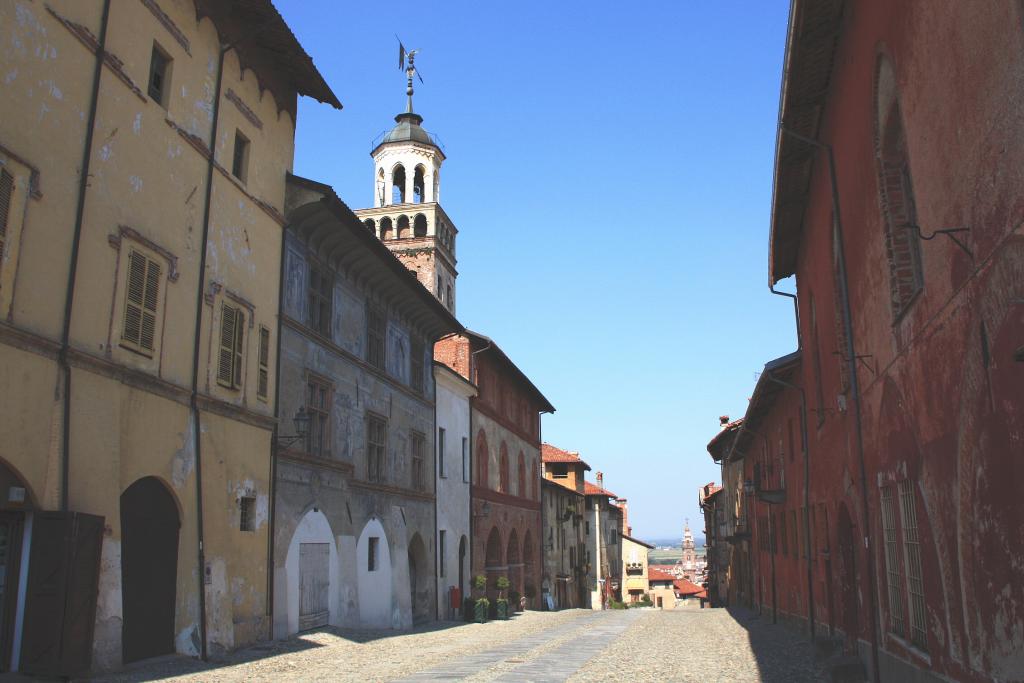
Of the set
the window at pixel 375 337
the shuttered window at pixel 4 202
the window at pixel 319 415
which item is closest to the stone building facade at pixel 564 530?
the window at pixel 375 337

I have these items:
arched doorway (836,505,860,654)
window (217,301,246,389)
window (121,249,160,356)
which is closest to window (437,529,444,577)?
window (217,301,246,389)

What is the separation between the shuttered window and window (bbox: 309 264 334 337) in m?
9.08

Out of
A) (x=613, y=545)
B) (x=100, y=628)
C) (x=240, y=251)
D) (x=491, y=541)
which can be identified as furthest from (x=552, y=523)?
(x=100, y=628)

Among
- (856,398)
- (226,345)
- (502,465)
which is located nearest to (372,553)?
(226,345)

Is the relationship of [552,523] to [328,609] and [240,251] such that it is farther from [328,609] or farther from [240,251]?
[240,251]

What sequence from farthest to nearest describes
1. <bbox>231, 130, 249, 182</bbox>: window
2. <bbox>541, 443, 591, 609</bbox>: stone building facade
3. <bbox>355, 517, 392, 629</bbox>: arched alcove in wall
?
<bbox>541, 443, 591, 609</bbox>: stone building facade
<bbox>355, 517, 392, 629</bbox>: arched alcove in wall
<bbox>231, 130, 249, 182</bbox>: window

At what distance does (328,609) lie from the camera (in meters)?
18.1

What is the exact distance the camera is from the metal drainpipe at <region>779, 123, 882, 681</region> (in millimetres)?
11578

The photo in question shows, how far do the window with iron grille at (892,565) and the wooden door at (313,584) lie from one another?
1107 cm

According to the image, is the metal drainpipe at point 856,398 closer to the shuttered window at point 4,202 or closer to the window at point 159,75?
the window at point 159,75

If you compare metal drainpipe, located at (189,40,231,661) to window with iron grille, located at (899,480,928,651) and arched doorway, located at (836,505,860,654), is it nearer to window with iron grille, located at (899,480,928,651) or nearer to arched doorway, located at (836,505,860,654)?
window with iron grille, located at (899,480,928,651)

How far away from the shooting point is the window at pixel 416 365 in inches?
1006

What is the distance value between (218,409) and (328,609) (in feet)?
20.2

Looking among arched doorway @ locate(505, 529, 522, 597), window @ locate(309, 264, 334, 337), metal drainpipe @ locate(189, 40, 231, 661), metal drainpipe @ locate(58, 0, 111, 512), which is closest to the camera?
metal drainpipe @ locate(58, 0, 111, 512)
